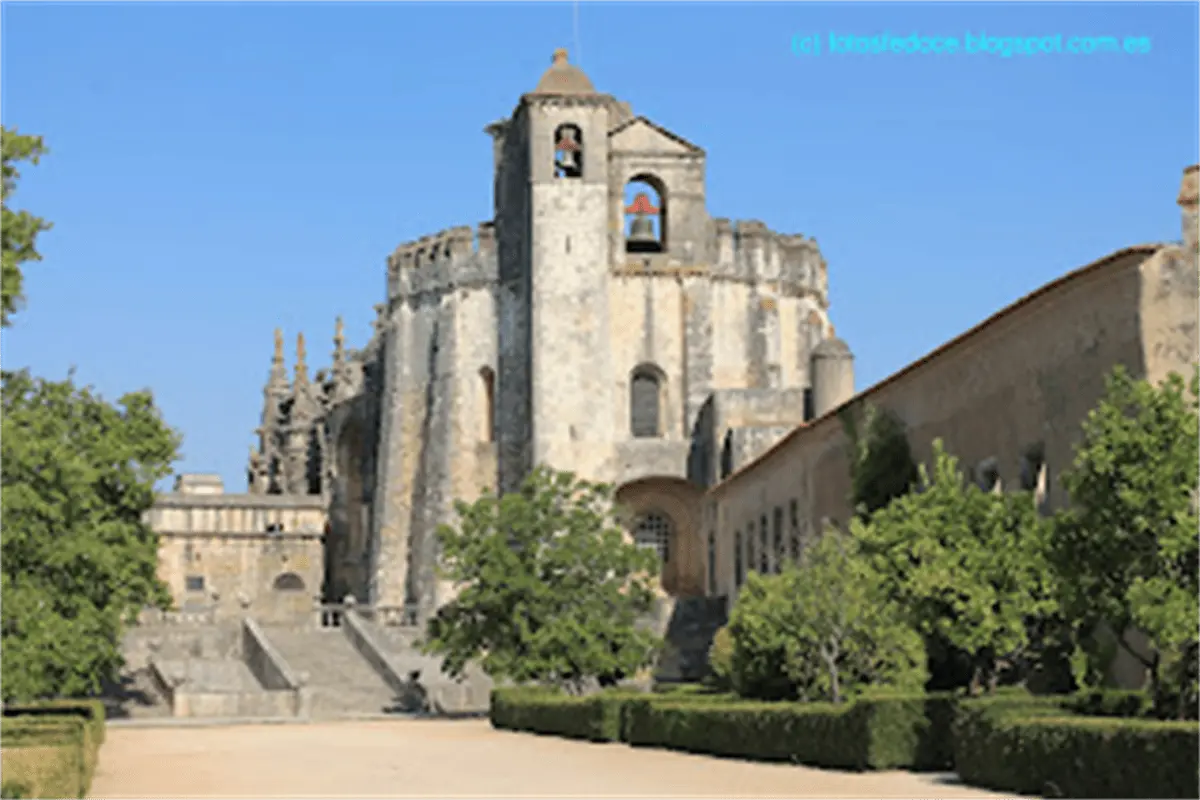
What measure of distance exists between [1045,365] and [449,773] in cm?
949

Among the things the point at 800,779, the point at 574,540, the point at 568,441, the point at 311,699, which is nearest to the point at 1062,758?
the point at 800,779

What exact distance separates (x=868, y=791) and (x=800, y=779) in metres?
1.87

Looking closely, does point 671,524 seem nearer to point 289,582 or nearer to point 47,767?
point 289,582

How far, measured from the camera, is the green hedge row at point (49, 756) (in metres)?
16.2

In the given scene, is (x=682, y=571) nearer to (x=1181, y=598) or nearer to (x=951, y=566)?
(x=951, y=566)

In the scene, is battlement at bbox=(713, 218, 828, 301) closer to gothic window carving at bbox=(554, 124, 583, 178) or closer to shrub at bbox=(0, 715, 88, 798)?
gothic window carving at bbox=(554, 124, 583, 178)

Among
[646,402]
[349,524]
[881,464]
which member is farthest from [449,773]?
[349,524]

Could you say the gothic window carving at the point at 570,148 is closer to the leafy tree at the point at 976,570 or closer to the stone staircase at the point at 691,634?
the stone staircase at the point at 691,634

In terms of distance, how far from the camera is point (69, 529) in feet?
113

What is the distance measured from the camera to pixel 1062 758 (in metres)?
16.8

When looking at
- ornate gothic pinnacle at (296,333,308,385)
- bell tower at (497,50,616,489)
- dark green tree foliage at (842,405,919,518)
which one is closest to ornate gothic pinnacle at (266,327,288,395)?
ornate gothic pinnacle at (296,333,308,385)

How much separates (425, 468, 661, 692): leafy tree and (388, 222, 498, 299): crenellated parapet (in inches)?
758

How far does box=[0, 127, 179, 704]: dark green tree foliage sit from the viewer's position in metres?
30.5

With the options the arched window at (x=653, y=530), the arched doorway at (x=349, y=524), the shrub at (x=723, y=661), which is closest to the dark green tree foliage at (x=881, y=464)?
the shrub at (x=723, y=661)
